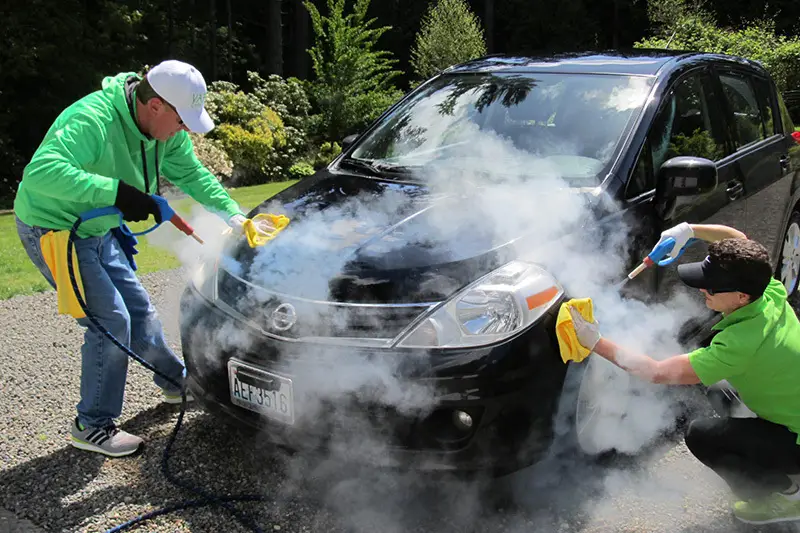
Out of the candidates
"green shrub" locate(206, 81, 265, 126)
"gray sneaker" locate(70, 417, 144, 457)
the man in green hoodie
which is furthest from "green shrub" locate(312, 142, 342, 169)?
"gray sneaker" locate(70, 417, 144, 457)

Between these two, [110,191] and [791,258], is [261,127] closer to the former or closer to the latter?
[791,258]

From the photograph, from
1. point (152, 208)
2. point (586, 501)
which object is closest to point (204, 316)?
point (152, 208)

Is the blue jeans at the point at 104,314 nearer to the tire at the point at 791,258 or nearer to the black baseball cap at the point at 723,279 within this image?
the black baseball cap at the point at 723,279

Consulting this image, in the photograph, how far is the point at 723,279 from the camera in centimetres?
242

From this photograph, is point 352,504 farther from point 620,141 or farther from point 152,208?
point 620,141

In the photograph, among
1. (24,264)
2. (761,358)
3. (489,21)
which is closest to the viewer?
(761,358)

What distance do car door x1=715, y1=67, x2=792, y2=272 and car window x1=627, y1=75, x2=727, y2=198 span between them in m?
0.24

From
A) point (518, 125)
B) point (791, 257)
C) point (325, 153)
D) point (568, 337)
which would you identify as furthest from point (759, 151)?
point (325, 153)

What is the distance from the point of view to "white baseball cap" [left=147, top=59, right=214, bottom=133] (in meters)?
2.73

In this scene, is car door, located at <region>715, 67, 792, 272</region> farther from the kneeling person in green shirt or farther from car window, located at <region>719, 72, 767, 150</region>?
the kneeling person in green shirt

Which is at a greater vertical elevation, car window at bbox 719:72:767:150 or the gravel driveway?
car window at bbox 719:72:767:150

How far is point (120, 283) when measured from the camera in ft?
10.3

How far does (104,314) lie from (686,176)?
2496 mm

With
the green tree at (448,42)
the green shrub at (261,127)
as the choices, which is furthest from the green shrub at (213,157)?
the green tree at (448,42)
